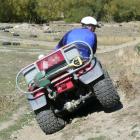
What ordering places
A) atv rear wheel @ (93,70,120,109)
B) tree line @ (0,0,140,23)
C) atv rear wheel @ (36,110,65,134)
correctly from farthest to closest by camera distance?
tree line @ (0,0,140,23), atv rear wheel @ (36,110,65,134), atv rear wheel @ (93,70,120,109)

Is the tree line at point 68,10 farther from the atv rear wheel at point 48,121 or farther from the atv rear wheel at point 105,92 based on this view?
the atv rear wheel at point 105,92

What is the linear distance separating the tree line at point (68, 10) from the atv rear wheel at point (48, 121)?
83.8 metres

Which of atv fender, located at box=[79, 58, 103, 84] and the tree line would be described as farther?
the tree line

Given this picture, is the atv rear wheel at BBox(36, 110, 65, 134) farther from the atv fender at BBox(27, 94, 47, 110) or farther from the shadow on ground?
the shadow on ground

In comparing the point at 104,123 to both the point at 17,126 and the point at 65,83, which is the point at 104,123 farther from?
the point at 17,126

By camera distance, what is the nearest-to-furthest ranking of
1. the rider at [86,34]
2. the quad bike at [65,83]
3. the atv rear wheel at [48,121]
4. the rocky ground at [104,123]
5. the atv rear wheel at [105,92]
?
the rocky ground at [104,123] → the quad bike at [65,83] → the atv rear wheel at [105,92] → the atv rear wheel at [48,121] → the rider at [86,34]

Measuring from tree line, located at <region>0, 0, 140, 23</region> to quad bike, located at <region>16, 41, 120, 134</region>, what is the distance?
83.8m

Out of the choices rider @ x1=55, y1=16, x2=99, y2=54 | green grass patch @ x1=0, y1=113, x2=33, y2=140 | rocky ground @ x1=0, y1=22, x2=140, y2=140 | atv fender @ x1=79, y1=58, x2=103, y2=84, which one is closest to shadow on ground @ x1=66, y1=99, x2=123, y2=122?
rocky ground @ x1=0, y1=22, x2=140, y2=140

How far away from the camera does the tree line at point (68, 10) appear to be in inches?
3698

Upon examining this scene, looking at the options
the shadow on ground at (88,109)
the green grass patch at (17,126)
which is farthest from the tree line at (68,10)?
the shadow on ground at (88,109)

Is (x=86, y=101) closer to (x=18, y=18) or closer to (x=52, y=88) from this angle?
(x=52, y=88)

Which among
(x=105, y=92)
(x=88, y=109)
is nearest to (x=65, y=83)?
(x=105, y=92)

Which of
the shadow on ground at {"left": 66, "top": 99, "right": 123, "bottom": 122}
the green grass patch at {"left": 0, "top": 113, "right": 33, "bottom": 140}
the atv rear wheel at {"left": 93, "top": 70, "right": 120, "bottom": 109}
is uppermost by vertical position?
the atv rear wheel at {"left": 93, "top": 70, "right": 120, "bottom": 109}

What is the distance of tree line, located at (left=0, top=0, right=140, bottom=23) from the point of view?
93.9 m
